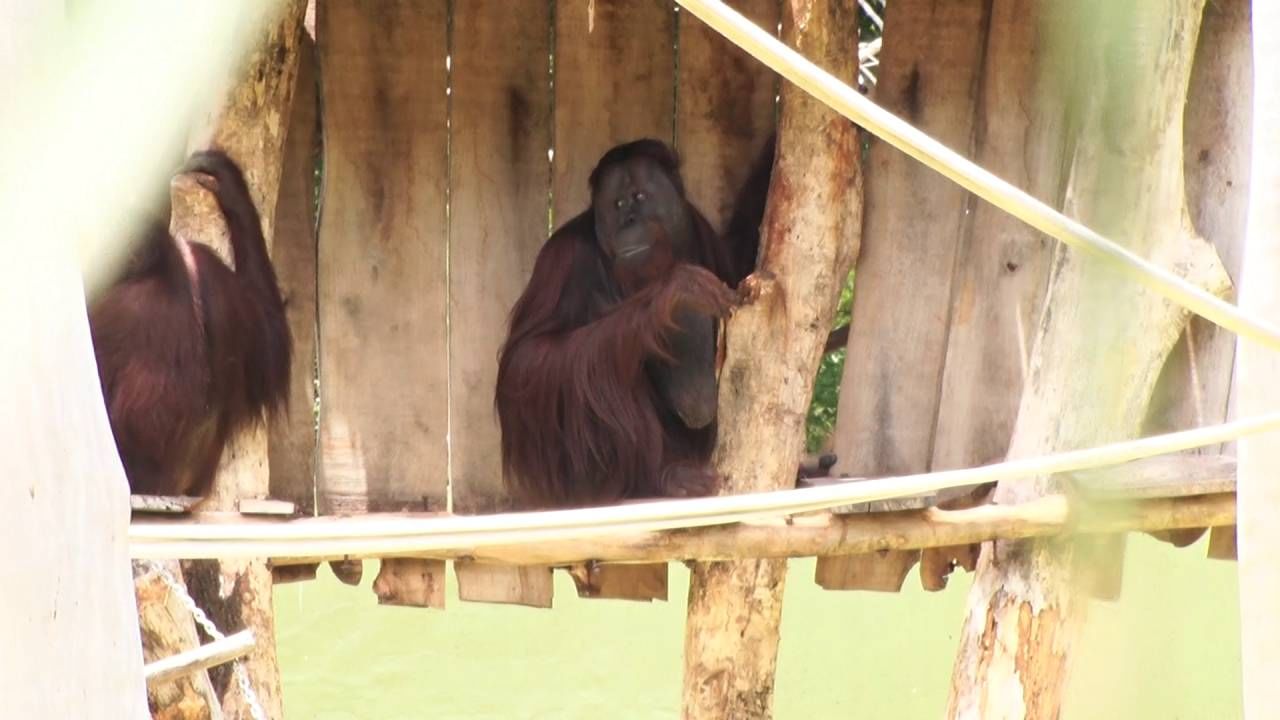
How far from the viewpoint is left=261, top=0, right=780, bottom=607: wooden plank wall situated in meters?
4.82

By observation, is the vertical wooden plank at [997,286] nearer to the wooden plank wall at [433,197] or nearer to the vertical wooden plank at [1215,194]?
the vertical wooden plank at [1215,194]

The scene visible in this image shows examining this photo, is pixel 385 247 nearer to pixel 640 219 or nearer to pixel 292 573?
pixel 640 219

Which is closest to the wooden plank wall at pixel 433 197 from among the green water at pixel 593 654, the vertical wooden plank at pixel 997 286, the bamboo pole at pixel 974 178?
the vertical wooden plank at pixel 997 286

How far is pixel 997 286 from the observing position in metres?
4.77

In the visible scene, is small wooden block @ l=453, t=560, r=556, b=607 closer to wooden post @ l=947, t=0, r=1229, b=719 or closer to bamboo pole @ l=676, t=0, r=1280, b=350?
wooden post @ l=947, t=0, r=1229, b=719

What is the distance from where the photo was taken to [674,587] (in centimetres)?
677

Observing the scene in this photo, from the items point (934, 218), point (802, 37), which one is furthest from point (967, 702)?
point (802, 37)

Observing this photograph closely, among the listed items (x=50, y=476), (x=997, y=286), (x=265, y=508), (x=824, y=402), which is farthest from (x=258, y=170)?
(x=50, y=476)

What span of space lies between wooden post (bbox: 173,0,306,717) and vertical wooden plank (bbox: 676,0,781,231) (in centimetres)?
115

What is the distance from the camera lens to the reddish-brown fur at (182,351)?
450 centimetres

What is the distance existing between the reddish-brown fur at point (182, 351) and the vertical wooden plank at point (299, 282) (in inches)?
8.5

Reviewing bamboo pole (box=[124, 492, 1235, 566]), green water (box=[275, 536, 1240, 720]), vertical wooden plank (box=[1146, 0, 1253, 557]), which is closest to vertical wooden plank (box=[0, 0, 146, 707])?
bamboo pole (box=[124, 492, 1235, 566])

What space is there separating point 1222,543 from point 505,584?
2.02m

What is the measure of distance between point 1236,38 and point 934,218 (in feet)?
3.10
